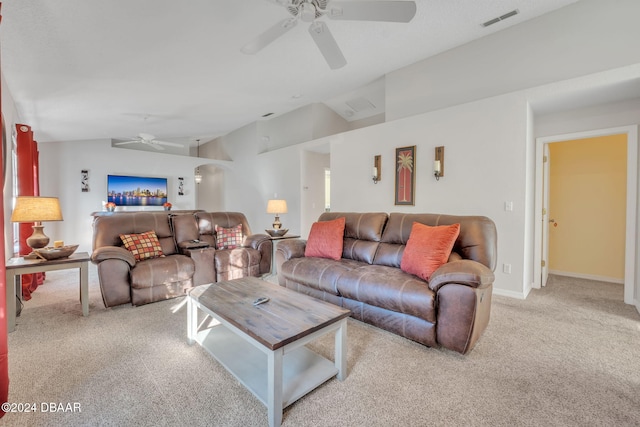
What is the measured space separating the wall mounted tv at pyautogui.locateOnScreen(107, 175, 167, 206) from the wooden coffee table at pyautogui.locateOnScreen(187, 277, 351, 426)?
5.92 metres

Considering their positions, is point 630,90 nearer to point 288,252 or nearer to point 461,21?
point 461,21

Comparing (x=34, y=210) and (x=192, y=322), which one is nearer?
(x=192, y=322)

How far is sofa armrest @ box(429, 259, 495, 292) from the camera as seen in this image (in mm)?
1868

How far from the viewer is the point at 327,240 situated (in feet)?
10.6

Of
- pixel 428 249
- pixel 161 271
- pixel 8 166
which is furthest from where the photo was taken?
pixel 8 166

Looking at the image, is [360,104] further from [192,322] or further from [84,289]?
[84,289]

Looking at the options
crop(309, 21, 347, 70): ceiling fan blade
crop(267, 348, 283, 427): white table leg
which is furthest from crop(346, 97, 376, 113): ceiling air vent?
crop(267, 348, 283, 427): white table leg

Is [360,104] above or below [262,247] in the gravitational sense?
above

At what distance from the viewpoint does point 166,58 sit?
3.08m

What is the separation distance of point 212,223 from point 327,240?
73.7 inches

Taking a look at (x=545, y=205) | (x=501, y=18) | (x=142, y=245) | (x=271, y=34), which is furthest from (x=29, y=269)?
(x=545, y=205)

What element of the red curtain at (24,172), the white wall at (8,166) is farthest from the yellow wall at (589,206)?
the red curtain at (24,172)

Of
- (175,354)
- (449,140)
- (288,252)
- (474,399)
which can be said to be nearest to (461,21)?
(449,140)

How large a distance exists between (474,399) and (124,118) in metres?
6.12
